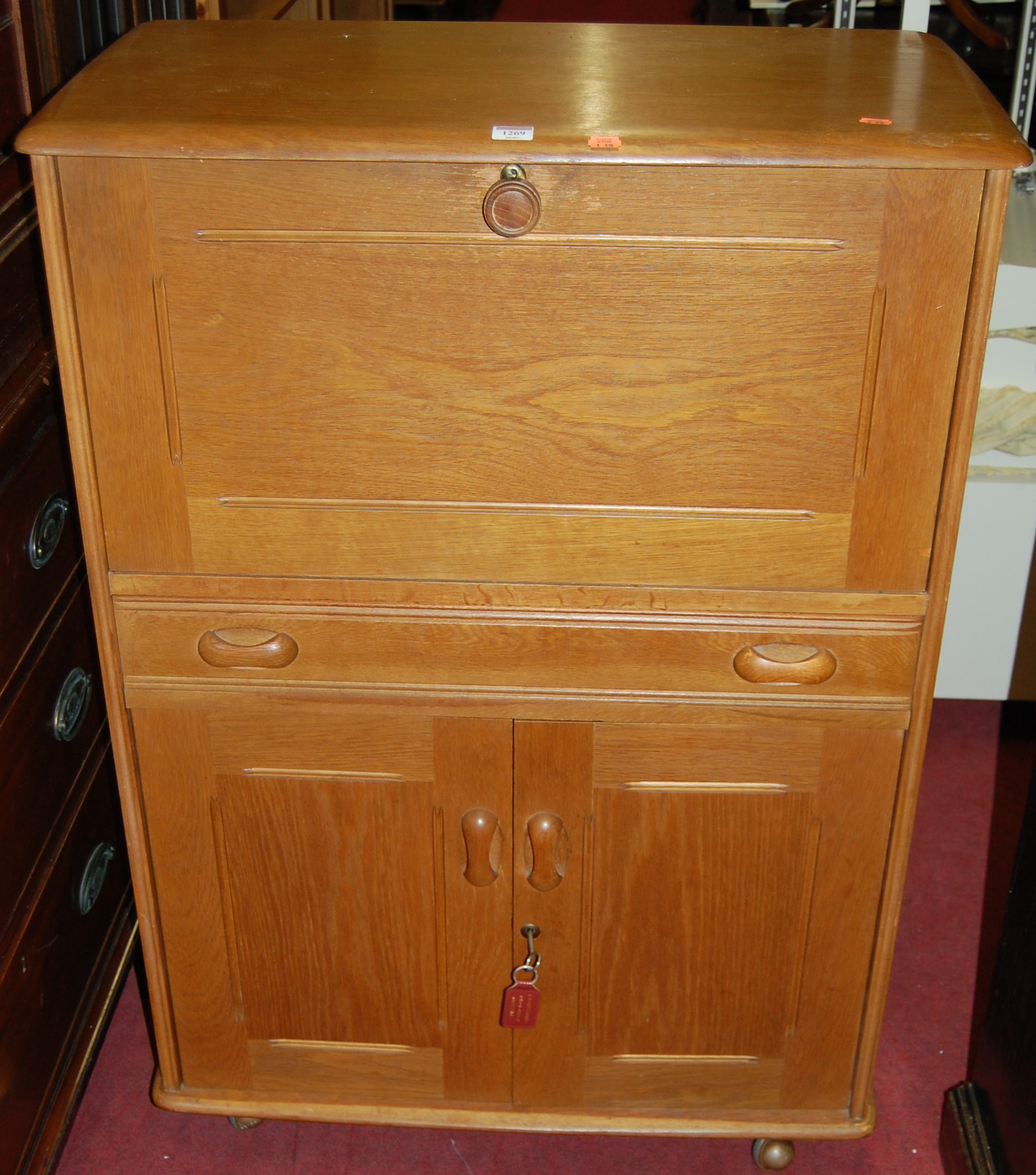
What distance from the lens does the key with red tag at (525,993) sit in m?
1.58

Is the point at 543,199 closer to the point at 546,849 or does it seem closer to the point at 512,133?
the point at 512,133

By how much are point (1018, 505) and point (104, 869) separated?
1.57 metres

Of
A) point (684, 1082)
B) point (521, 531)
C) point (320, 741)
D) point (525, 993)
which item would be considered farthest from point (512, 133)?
point (684, 1082)

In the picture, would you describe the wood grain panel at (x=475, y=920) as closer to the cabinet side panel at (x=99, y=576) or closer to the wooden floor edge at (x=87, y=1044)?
the cabinet side panel at (x=99, y=576)

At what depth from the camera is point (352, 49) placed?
142 cm

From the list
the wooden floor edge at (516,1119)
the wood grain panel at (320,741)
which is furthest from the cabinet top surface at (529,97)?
the wooden floor edge at (516,1119)

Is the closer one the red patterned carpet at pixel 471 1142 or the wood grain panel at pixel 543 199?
the wood grain panel at pixel 543 199

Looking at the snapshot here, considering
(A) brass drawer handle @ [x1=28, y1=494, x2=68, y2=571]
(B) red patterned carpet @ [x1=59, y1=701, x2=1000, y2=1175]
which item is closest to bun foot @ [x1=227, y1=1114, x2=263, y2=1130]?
(B) red patterned carpet @ [x1=59, y1=701, x2=1000, y2=1175]

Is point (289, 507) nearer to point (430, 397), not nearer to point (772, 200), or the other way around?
point (430, 397)

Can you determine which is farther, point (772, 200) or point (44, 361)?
point (44, 361)

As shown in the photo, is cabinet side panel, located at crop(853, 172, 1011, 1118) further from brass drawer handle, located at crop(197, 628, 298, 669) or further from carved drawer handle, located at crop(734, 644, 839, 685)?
brass drawer handle, located at crop(197, 628, 298, 669)

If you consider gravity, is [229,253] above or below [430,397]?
above

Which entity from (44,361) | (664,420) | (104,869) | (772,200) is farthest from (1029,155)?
(104,869)

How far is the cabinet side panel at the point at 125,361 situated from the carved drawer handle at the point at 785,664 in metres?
0.57
